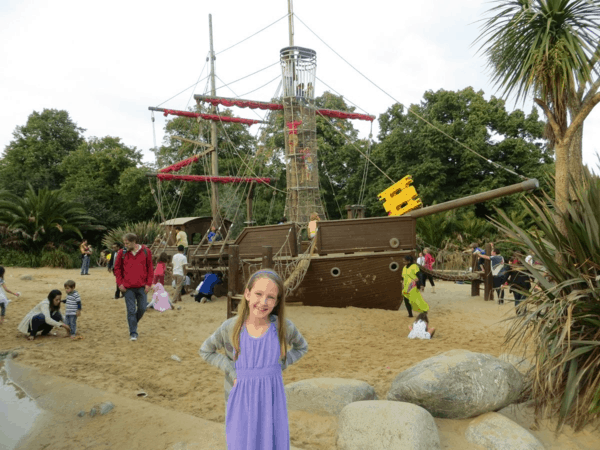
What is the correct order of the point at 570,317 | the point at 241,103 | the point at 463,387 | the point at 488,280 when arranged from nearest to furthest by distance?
1. the point at 570,317
2. the point at 463,387
3. the point at 488,280
4. the point at 241,103

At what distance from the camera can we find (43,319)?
727 cm

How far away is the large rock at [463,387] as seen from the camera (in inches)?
153

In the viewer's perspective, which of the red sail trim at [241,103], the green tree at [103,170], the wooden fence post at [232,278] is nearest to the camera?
the wooden fence post at [232,278]

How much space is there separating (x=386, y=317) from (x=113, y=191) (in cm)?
2945

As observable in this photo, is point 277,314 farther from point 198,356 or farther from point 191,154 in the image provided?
point 191,154

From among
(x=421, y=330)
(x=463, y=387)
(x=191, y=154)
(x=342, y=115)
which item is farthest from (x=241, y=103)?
(x=463, y=387)

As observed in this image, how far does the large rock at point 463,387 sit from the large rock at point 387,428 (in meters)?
0.36

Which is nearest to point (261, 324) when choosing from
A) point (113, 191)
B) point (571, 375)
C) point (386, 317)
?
point (571, 375)

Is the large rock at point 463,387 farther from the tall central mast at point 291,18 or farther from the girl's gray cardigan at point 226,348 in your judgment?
the tall central mast at point 291,18

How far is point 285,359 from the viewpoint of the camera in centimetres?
265

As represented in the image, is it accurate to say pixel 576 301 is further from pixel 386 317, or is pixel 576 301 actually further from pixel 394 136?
pixel 394 136

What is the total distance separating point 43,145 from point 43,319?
35.7 metres

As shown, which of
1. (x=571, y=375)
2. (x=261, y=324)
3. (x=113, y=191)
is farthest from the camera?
(x=113, y=191)

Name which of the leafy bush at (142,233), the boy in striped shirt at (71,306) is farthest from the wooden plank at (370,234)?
the leafy bush at (142,233)
